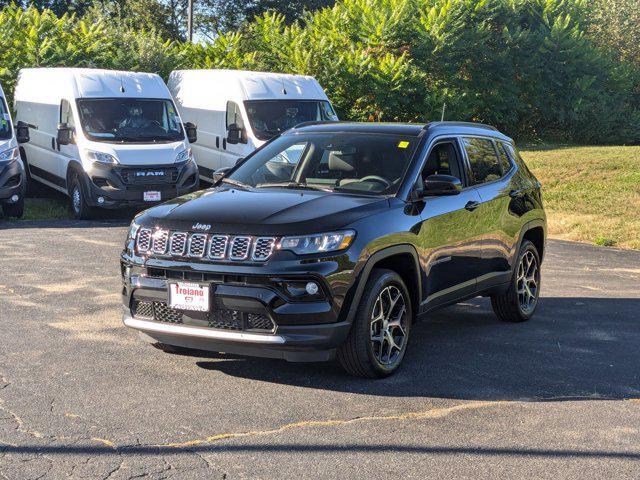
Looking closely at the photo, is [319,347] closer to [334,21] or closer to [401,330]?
[401,330]

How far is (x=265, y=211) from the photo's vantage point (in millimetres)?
6594

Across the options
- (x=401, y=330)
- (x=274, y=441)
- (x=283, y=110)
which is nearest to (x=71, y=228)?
(x=283, y=110)

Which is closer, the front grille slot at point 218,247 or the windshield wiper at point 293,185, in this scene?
the front grille slot at point 218,247

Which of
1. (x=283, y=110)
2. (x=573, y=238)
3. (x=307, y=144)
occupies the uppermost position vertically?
(x=307, y=144)

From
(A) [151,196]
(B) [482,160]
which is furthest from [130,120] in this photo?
(B) [482,160]

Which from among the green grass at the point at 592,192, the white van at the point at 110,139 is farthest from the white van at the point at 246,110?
the green grass at the point at 592,192

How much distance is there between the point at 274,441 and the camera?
5375 mm

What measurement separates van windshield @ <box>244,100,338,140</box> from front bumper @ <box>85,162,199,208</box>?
2.12m

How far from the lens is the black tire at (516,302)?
8.87m

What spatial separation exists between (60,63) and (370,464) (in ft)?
60.3

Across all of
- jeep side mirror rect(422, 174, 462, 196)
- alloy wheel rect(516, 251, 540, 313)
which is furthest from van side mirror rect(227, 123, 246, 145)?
jeep side mirror rect(422, 174, 462, 196)

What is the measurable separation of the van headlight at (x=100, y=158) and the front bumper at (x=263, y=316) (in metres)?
9.96

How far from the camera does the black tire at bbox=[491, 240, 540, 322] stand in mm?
8867

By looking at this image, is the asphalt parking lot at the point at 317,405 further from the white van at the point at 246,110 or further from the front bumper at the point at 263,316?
the white van at the point at 246,110
